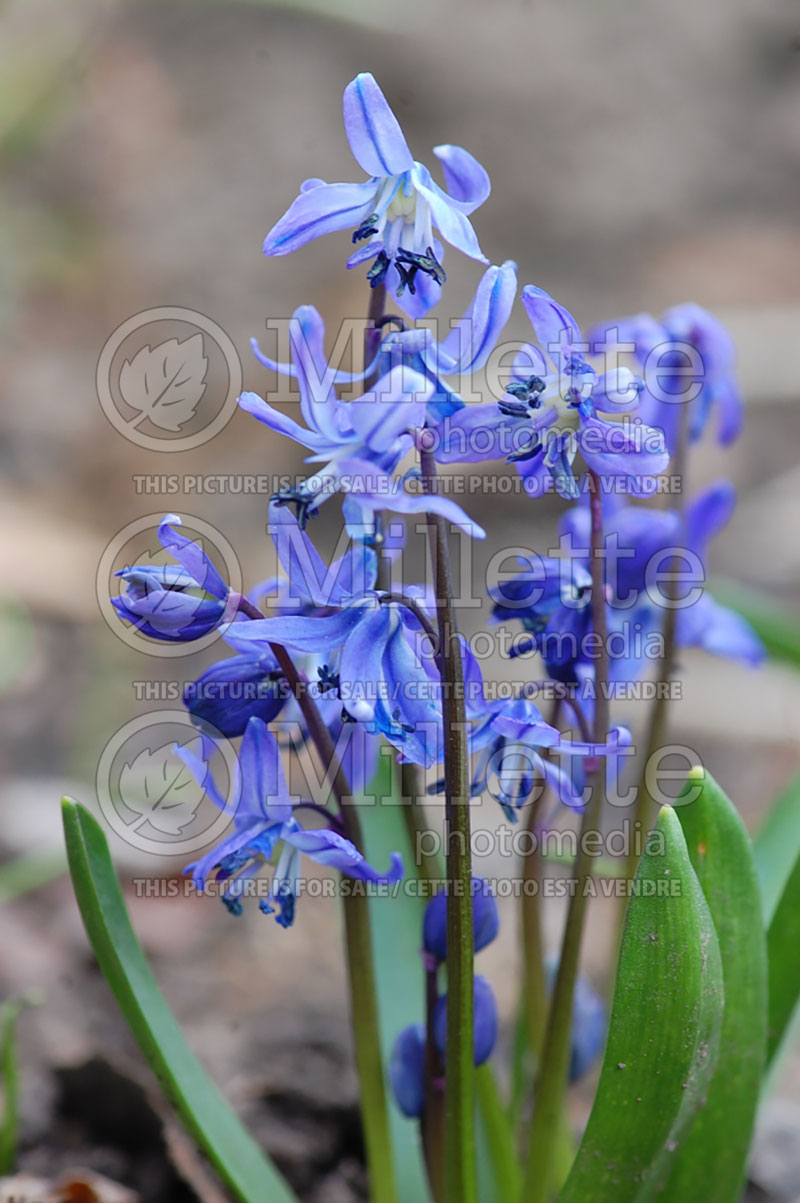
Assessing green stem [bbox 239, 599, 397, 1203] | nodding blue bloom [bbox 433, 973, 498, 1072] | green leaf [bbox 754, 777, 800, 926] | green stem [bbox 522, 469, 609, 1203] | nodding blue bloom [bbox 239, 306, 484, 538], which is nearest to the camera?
nodding blue bloom [bbox 239, 306, 484, 538]

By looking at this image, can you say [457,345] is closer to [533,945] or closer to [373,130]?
[373,130]

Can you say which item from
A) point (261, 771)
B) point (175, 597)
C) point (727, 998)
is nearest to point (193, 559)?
point (175, 597)

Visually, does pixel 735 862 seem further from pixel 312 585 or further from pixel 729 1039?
pixel 312 585

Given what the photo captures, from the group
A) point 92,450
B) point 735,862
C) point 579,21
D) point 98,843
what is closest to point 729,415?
point 735,862

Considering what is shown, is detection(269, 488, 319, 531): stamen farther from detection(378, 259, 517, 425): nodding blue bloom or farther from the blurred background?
the blurred background

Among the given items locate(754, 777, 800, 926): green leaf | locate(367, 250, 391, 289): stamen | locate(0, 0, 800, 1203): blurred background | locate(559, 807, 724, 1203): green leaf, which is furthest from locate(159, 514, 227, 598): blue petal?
locate(0, 0, 800, 1203): blurred background

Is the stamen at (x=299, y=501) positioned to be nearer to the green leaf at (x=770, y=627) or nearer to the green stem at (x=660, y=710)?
the green stem at (x=660, y=710)
